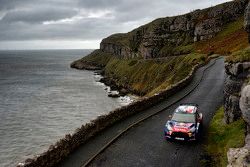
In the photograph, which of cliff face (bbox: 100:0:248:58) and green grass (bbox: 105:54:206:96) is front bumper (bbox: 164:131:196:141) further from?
cliff face (bbox: 100:0:248:58)

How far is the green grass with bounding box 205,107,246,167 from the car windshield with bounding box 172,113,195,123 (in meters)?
2.19

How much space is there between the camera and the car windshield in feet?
77.5

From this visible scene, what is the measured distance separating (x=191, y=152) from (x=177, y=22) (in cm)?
10873

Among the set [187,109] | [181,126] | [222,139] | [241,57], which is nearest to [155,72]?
[187,109]

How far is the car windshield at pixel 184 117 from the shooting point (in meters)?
23.6

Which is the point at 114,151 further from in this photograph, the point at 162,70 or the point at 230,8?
the point at 230,8

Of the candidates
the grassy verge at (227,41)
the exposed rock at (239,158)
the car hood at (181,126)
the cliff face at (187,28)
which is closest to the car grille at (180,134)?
the car hood at (181,126)

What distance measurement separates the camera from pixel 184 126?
904 inches

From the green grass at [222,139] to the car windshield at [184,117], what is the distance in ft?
7.20

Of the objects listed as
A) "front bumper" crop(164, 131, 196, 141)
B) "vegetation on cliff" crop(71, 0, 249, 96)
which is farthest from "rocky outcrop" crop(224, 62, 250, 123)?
"vegetation on cliff" crop(71, 0, 249, 96)

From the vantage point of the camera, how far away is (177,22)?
124625 millimetres

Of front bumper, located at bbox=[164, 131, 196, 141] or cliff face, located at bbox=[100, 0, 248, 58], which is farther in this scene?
cliff face, located at bbox=[100, 0, 248, 58]

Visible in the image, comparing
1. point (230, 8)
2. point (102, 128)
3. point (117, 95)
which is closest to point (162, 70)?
point (117, 95)

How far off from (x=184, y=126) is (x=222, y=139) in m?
3.19
